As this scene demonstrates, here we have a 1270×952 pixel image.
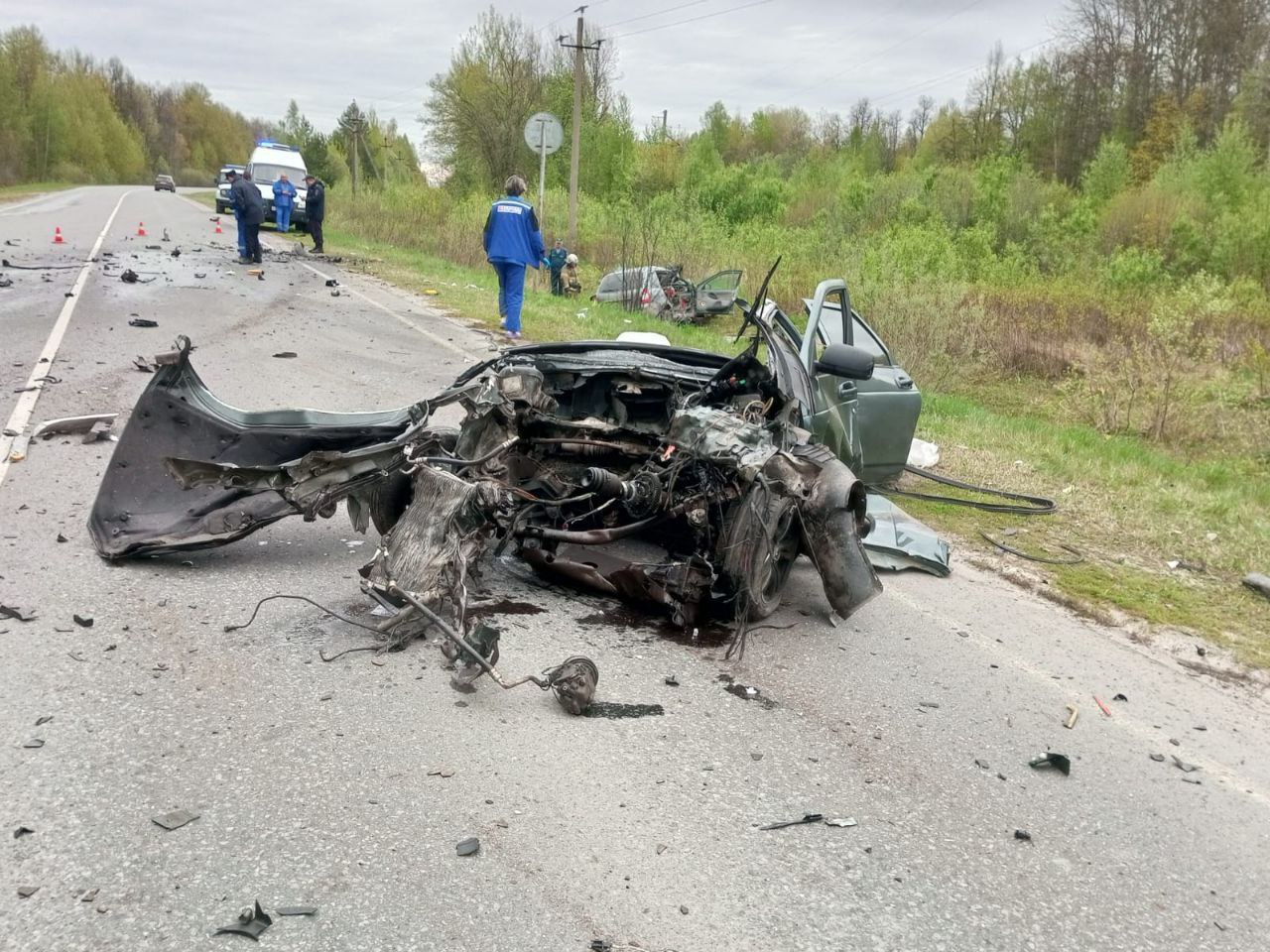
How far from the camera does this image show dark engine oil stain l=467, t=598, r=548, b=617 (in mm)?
4555

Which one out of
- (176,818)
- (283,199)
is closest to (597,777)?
(176,818)

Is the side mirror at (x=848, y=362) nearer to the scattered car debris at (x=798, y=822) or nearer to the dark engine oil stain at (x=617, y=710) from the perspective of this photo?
the dark engine oil stain at (x=617, y=710)

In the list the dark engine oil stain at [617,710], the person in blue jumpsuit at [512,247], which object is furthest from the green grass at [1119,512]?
the dark engine oil stain at [617,710]

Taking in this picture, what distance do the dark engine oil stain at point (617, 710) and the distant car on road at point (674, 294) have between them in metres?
13.3

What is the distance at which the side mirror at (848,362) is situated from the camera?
5.13m

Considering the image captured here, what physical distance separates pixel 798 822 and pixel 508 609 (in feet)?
6.25

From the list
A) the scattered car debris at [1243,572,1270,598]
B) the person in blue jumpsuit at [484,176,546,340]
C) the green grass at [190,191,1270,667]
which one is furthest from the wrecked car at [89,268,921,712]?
the person in blue jumpsuit at [484,176,546,340]

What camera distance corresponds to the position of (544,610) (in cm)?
465

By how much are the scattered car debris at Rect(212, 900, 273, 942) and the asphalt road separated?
0.03 m

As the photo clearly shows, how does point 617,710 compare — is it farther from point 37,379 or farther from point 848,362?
point 37,379

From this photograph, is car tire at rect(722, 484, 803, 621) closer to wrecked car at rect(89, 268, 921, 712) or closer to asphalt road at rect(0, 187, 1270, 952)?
wrecked car at rect(89, 268, 921, 712)

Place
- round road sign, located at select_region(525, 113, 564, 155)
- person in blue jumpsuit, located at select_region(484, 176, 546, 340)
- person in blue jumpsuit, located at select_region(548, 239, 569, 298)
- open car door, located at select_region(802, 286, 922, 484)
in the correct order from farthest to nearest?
person in blue jumpsuit, located at select_region(548, 239, 569, 298) → round road sign, located at select_region(525, 113, 564, 155) → person in blue jumpsuit, located at select_region(484, 176, 546, 340) → open car door, located at select_region(802, 286, 922, 484)

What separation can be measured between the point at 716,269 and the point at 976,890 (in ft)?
55.7

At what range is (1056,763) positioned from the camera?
12.2 ft
